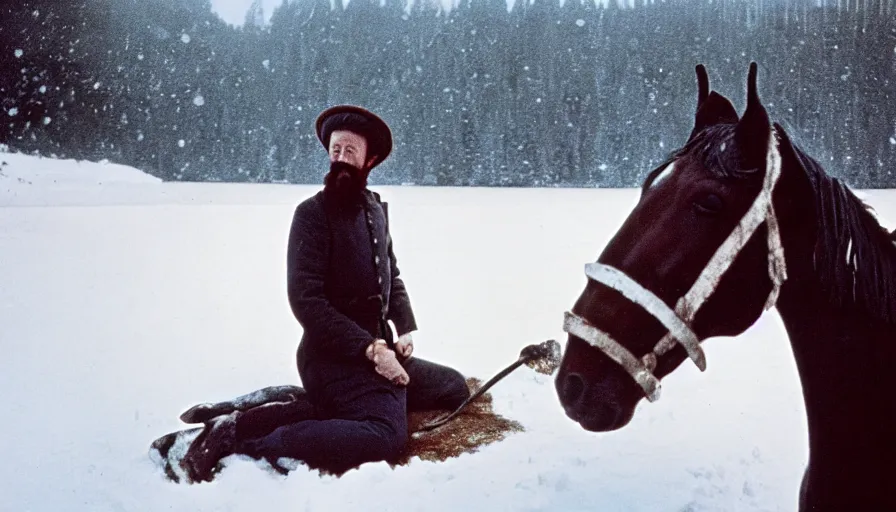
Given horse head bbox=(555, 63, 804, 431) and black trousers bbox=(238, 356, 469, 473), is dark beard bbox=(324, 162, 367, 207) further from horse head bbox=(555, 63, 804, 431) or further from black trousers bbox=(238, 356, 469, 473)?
horse head bbox=(555, 63, 804, 431)

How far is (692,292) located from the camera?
3.13 feet

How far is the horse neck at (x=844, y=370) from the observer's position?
3.16 ft

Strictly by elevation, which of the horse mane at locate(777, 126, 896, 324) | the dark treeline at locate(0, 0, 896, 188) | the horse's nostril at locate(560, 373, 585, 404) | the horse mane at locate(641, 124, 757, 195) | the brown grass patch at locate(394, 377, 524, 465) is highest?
the dark treeline at locate(0, 0, 896, 188)

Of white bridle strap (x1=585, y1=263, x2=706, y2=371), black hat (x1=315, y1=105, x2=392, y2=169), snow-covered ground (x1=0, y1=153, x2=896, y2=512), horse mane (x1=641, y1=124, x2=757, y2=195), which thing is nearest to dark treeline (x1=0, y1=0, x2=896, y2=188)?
snow-covered ground (x1=0, y1=153, x2=896, y2=512)

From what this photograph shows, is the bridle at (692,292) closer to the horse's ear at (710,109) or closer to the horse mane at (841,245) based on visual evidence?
the horse mane at (841,245)

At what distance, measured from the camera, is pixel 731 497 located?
1.57 metres

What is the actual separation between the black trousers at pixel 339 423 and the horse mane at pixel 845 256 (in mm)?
1331

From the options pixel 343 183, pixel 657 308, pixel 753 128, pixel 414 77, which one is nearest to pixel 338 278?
pixel 343 183

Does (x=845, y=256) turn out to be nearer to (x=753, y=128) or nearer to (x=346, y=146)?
(x=753, y=128)

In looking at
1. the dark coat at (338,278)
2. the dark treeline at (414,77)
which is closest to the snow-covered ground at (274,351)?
the dark treeline at (414,77)

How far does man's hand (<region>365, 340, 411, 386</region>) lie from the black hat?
0.66 metres

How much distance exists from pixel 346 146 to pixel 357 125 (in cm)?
8

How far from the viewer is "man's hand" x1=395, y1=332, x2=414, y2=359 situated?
6.88ft

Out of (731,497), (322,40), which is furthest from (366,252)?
(322,40)
